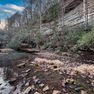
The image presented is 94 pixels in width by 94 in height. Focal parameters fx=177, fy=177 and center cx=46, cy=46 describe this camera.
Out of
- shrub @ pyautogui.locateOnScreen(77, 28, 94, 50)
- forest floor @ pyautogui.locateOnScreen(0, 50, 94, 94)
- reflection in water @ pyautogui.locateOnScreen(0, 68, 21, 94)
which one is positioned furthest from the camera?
shrub @ pyautogui.locateOnScreen(77, 28, 94, 50)

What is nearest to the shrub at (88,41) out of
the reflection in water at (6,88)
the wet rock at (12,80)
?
→ the wet rock at (12,80)

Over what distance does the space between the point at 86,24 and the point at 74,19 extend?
320cm

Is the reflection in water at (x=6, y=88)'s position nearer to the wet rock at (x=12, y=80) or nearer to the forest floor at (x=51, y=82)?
the forest floor at (x=51, y=82)

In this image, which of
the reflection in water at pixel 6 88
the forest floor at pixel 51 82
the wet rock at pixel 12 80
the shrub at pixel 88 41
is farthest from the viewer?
the shrub at pixel 88 41

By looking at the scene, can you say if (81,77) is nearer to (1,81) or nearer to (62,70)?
(62,70)

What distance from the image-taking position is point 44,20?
25.7m

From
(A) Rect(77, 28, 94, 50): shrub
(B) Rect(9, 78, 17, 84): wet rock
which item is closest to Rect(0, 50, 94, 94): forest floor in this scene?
(B) Rect(9, 78, 17, 84): wet rock

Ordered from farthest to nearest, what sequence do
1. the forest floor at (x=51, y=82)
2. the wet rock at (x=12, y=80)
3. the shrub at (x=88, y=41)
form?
the shrub at (x=88, y=41) → the wet rock at (x=12, y=80) → the forest floor at (x=51, y=82)

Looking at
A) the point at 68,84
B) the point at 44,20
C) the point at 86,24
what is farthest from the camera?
the point at 44,20

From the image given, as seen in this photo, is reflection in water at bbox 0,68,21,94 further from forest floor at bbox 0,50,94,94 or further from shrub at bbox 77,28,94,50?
shrub at bbox 77,28,94,50

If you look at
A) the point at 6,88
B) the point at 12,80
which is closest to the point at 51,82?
the point at 6,88

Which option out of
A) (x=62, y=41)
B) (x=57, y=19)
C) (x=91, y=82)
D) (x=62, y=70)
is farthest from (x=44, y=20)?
(x=91, y=82)

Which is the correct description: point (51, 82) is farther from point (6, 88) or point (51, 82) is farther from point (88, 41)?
point (88, 41)

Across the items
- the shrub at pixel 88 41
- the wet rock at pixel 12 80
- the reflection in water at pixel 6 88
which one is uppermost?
the shrub at pixel 88 41
